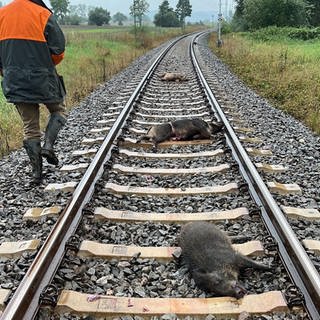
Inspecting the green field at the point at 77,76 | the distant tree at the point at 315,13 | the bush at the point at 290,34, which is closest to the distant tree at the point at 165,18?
the distant tree at the point at 315,13

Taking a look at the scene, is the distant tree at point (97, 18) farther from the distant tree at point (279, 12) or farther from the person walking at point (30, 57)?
the person walking at point (30, 57)

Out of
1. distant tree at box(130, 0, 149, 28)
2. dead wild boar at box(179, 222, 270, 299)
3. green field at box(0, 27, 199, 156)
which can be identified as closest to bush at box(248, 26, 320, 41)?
distant tree at box(130, 0, 149, 28)

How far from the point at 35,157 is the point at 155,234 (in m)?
2.06

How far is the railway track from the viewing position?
2922 millimetres

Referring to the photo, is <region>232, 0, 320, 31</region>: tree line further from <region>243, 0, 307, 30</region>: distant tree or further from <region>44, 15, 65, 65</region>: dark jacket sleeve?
<region>44, 15, 65, 65</region>: dark jacket sleeve

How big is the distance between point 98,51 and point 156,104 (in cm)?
1555

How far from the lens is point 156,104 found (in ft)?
30.3

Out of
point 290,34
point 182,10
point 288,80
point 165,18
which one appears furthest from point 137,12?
point 182,10

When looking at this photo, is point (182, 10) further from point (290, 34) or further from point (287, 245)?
point (287, 245)

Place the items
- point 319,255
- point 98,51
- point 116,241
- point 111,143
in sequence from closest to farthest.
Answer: point 319,255 < point 116,241 < point 111,143 < point 98,51

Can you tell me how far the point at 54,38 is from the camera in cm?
505

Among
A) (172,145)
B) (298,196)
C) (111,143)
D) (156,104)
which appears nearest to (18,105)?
(111,143)

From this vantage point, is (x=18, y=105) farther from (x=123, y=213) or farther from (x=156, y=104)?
(x=156, y=104)

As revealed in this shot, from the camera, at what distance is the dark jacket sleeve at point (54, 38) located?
4.96 m
